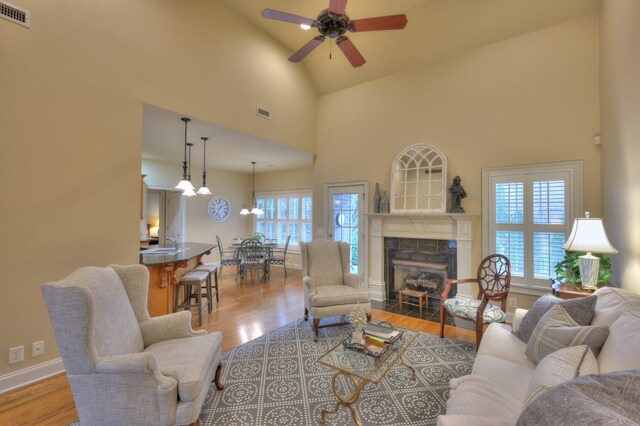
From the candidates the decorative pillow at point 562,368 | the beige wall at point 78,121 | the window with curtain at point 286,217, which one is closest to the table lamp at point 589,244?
the decorative pillow at point 562,368

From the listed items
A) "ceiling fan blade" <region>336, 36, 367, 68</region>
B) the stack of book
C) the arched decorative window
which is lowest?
the stack of book

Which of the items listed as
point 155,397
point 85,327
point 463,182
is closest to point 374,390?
point 155,397

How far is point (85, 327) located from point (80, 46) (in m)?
2.66

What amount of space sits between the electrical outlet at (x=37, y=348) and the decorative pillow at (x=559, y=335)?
3892 millimetres

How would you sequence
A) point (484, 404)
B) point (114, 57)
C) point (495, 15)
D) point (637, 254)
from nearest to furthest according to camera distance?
point (484, 404) → point (637, 254) → point (114, 57) → point (495, 15)

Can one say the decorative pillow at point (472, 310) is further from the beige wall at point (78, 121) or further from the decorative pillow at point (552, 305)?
the beige wall at point (78, 121)

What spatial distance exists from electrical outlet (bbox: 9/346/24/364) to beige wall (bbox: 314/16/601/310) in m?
4.54

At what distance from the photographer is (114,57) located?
2.85 meters

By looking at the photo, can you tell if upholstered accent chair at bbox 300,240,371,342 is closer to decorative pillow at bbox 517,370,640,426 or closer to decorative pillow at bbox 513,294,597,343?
decorative pillow at bbox 513,294,597,343

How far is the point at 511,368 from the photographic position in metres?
1.79

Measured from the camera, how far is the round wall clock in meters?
Result: 7.55

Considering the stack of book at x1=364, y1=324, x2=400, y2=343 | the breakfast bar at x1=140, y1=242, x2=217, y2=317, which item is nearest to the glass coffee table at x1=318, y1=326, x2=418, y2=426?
the stack of book at x1=364, y1=324, x2=400, y2=343

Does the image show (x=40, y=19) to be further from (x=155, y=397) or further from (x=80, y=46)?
(x=155, y=397)

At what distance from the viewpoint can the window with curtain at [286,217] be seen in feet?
25.0
